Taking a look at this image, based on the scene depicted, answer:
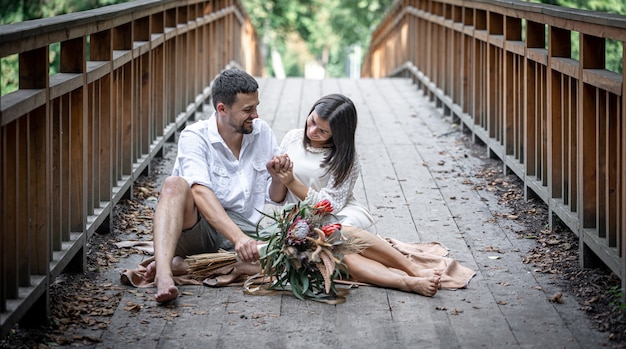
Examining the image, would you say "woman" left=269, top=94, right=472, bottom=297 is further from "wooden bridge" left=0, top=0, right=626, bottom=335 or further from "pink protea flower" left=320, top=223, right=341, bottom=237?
"wooden bridge" left=0, top=0, right=626, bottom=335

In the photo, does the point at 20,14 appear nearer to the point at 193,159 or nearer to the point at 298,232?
the point at 193,159

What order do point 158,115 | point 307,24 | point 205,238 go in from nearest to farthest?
point 205,238
point 158,115
point 307,24

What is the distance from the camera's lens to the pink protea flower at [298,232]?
4566 millimetres

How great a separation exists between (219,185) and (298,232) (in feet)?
2.33

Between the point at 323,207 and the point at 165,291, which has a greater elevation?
the point at 323,207

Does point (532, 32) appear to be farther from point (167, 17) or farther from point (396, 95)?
point (396, 95)

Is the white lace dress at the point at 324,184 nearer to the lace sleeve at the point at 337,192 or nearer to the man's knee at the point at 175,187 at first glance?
the lace sleeve at the point at 337,192

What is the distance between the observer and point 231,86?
4930 mm

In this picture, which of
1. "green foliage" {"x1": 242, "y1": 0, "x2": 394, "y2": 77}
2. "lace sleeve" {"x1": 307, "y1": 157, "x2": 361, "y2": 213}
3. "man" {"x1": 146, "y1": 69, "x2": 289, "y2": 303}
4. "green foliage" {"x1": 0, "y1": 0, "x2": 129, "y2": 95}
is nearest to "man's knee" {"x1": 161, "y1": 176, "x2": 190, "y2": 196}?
"man" {"x1": 146, "y1": 69, "x2": 289, "y2": 303}

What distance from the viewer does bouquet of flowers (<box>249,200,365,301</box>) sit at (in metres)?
4.56

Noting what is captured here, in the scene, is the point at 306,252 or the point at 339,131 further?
the point at 339,131

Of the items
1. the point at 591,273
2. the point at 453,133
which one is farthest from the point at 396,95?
the point at 591,273

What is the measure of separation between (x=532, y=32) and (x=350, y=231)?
2.43 meters

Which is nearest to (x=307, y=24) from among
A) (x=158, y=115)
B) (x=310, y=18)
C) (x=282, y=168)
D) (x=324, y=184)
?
(x=310, y=18)
